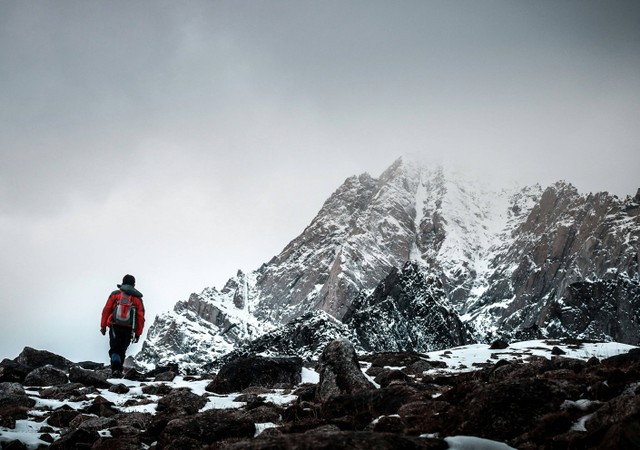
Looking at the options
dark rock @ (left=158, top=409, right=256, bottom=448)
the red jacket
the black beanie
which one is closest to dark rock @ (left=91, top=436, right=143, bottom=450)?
dark rock @ (left=158, top=409, right=256, bottom=448)

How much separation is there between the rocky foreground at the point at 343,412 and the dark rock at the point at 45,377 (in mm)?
75

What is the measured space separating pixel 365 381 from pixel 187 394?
634 centimetres

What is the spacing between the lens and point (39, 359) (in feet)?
103

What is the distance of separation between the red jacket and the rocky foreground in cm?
231

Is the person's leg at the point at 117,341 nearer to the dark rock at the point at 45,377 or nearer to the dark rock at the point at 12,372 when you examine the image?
the dark rock at the point at 45,377

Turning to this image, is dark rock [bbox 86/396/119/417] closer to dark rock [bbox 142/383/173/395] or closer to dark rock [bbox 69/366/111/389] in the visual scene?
dark rock [bbox 142/383/173/395]

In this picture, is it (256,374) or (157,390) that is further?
(256,374)

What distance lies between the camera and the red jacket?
22203 millimetres

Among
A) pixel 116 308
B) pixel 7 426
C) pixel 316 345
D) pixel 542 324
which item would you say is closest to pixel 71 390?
pixel 116 308

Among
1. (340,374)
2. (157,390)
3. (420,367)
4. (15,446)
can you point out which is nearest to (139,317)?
(157,390)

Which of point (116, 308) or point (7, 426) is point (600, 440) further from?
point (116, 308)

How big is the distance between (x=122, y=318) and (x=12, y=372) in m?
6.23

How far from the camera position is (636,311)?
6358 inches

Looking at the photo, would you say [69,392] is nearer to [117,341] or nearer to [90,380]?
[90,380]
